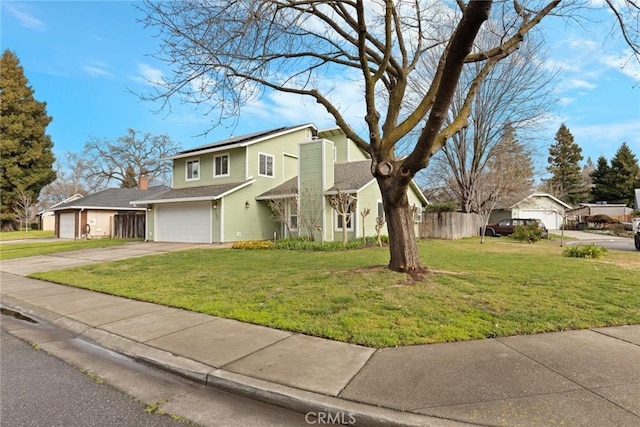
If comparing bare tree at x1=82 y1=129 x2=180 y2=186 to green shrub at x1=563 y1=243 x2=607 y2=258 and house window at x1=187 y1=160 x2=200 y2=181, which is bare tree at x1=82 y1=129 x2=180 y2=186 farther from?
green shrub at x1=563 y1=243 x2=607 y2=258

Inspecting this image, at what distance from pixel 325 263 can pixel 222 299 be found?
4.50 m

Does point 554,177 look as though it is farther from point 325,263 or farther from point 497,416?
point 497,416

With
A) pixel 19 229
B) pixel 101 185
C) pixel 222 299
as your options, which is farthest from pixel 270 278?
pixel 101 185

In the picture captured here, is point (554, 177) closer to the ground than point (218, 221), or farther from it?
farther from it

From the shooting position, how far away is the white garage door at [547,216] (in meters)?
37.9

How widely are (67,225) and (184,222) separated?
1366 cm

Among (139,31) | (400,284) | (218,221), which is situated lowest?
(400,284)

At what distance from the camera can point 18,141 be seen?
35406mm

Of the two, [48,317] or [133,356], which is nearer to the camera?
[133,356]

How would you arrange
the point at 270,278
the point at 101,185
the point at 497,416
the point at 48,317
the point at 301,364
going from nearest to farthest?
the point at 497,416 < the point at 301,364 < the point at 48,317 < the point at 270,278 < the point at 101,185

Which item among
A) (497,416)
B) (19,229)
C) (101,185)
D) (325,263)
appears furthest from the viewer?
(101,185)

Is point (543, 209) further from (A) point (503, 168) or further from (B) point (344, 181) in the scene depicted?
(B) point (344, 181)

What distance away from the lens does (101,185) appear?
156ft

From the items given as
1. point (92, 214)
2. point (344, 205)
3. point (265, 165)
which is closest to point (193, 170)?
point (265, 165)
